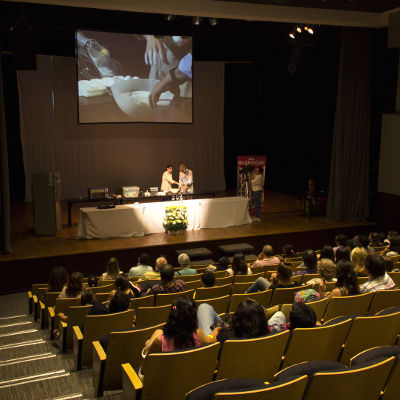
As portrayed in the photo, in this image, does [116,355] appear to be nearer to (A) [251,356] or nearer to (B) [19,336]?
(A) [251,356]

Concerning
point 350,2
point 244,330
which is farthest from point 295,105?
point 244,330

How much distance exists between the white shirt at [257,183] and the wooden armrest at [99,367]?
7.82m

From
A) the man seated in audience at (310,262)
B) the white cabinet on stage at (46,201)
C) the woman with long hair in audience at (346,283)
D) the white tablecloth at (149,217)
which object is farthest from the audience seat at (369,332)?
the white cabinet on stage at (46,201)

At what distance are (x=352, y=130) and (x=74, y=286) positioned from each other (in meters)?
8.24

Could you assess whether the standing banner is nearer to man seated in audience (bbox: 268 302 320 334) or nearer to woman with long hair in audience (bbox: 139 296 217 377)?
man seated in audience (bbox: 268 302 320 334)

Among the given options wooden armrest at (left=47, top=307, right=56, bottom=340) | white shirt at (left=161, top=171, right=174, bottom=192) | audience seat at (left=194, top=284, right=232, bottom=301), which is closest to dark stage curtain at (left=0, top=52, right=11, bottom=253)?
wooden armrest at (left=47, top=307, right=56, bottom=340)

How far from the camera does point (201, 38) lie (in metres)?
12.8

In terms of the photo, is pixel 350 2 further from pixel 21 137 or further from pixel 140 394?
pixel 140 394

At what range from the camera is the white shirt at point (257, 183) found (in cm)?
1115

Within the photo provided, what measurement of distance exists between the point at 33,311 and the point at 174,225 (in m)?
3.80

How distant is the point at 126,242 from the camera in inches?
372

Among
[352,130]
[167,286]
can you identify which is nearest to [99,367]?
[167,286]

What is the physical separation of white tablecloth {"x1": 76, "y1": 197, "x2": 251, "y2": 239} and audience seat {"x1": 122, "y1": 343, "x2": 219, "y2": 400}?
683 centimetres

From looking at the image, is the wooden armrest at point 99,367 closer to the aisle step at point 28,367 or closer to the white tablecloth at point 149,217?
the aisle step at point 28,367
